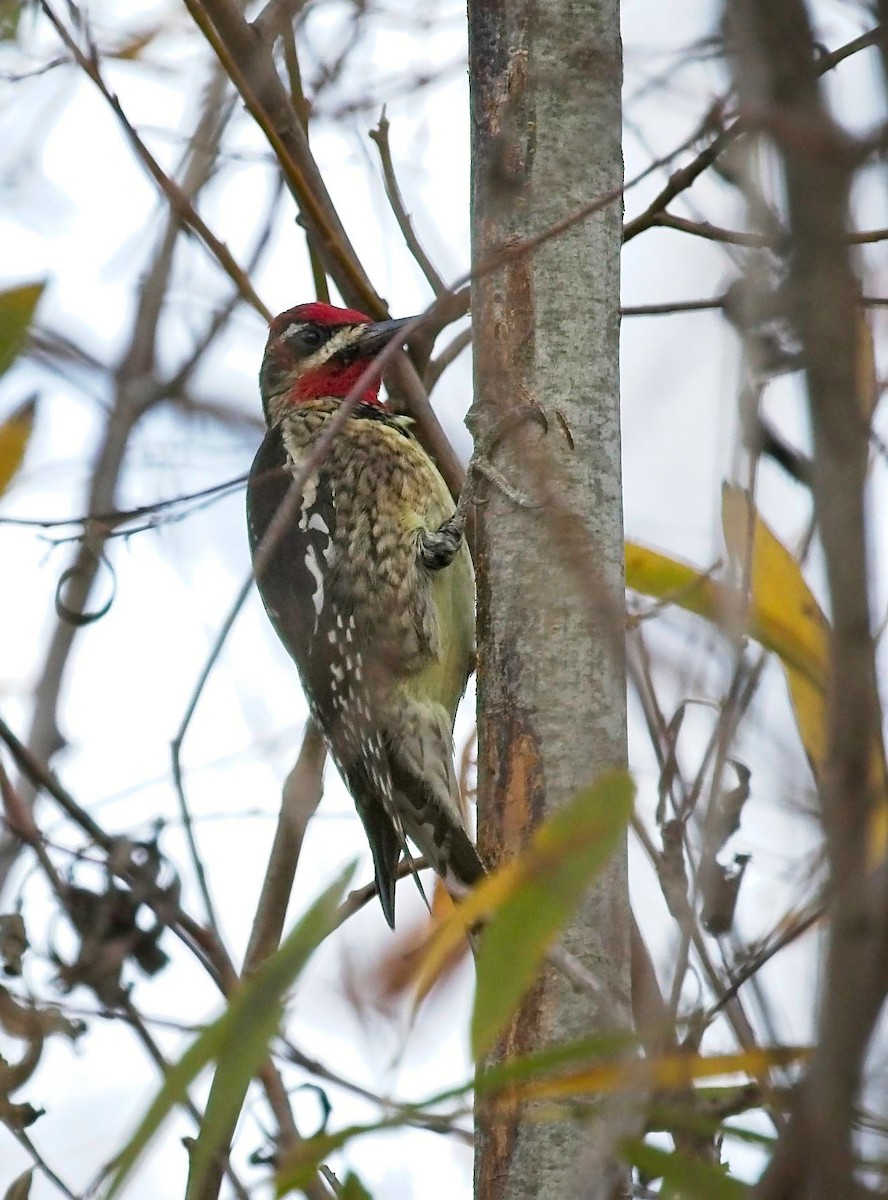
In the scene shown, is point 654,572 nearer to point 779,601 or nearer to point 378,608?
point 779,601

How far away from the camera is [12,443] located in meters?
1.73

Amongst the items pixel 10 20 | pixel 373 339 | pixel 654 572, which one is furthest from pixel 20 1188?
pixel 373 339

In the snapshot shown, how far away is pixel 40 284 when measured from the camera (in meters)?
1.52

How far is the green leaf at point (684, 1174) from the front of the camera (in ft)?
3.66

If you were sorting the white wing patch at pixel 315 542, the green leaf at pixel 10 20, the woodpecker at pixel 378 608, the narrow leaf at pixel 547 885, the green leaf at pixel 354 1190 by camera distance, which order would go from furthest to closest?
the white wing patch at pixel 315 542, the woodpecker at pixel 378 608, the green leaf at pixel 10 20, the green leaf at pixel 354 1190, the narrow leaf at pixel 547 885

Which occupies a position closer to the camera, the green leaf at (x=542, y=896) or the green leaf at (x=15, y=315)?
the green leaf at (x=542, y=896)

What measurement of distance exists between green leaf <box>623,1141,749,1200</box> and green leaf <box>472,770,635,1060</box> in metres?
0.14

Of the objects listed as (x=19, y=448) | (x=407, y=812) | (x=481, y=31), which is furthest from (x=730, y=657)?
(x=407, y=812)

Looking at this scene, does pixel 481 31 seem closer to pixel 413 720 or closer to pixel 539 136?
pixel 539 136

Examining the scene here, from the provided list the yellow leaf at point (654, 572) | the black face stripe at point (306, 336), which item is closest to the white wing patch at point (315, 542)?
the black face stripe at point (306, 336)

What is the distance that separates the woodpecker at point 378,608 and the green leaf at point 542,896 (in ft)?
5.53

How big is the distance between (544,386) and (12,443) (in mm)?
724

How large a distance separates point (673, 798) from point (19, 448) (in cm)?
83

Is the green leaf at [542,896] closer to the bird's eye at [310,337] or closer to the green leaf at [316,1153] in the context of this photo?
the green leaf at [316,1153]
